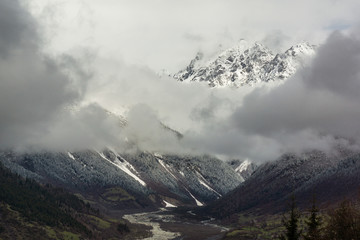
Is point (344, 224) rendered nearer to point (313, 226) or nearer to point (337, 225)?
point (337, 225)

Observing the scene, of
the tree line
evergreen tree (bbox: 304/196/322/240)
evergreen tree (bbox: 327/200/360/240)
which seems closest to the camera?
the tree line

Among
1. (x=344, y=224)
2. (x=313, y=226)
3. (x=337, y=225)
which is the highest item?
(x=313, y=226)

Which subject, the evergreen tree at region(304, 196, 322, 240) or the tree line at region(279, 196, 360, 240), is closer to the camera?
the tree line at region(279, 196, 360, 240)

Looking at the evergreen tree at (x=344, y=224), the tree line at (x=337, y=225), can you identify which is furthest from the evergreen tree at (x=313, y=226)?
the evergreen tree at (x=344, y=224)

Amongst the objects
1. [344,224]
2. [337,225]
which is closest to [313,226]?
[337,225]

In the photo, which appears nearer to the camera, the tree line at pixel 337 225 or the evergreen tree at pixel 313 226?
the tree line at pixel 337 225

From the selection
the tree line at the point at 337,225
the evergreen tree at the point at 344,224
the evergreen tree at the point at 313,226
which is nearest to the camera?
the tree line at the point at 337,225

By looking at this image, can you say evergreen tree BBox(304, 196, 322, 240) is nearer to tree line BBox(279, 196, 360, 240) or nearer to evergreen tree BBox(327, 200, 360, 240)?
tree line BBox(279, 196, 360, 240)

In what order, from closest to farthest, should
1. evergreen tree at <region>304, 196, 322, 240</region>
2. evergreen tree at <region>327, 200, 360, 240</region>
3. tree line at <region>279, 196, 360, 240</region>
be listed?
tree line at <region>279, 196, 360, 240</region> < evergreen tree at <region>304, 196, 322, 240</region> < evergreen tree at <region>327, 200, 360, 240</region>

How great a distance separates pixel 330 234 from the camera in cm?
10200

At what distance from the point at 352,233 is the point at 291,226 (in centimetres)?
1411

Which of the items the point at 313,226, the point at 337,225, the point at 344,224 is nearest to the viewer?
the point at 344,224

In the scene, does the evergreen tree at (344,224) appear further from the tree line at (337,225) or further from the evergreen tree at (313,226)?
the evergreen tree at (313,226)

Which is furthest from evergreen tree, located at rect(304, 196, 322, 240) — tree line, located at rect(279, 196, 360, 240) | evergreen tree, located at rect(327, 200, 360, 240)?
evergreen tree, located at rect(327, 200, 360, 240)
